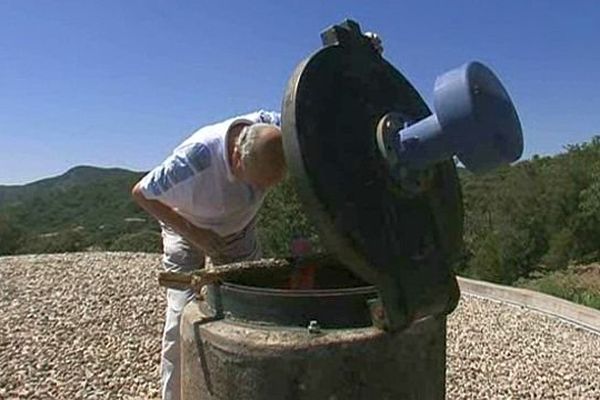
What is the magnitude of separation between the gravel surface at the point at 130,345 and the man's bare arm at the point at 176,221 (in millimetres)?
2601

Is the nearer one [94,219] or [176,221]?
[176,221]

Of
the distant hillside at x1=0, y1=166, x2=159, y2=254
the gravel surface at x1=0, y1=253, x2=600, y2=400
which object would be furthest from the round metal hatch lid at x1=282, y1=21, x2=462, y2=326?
the distant hillside at x1=0, y1=166, x2=159, y2=254

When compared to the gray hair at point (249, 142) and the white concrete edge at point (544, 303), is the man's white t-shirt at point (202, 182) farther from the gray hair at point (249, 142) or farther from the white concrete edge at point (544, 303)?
the white concrete edge at point (544, 303)

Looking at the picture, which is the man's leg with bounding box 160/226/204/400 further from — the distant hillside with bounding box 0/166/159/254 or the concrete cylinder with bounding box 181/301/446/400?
the distant hillside with bounding box 0/166/159/254

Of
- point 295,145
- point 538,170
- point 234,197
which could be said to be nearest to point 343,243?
point 295,145

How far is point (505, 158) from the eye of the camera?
164 cm

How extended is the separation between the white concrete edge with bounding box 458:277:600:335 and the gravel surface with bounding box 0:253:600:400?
0.82 feet

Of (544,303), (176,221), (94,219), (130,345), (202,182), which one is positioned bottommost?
(544,303)

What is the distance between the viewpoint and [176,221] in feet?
8.69

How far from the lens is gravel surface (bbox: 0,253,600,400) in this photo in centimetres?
516

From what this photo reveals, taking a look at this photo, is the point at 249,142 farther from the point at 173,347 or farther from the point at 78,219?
the point at 78,219

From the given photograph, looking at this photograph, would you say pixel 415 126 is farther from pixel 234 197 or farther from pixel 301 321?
pixel 234 197

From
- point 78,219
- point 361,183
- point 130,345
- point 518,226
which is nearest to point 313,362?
point 361,183

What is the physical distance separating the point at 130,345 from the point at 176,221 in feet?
11.9
